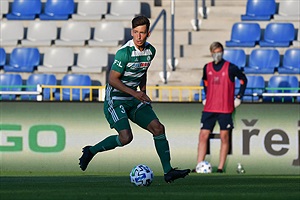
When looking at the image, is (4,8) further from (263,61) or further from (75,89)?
(263,61)

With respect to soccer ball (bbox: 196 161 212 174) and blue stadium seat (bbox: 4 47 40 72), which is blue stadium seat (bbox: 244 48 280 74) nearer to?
soccer ball (bbox: 196 161 212 174)

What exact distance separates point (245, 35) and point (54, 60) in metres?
4.44

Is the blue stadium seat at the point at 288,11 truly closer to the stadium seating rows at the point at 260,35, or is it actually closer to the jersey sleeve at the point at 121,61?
the stadium seating rows at the point at 260,35

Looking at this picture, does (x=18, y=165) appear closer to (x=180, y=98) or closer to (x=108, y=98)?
(x=180, y=98)

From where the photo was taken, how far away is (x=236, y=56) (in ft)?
68.9

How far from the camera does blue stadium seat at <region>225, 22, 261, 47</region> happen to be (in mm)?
21570

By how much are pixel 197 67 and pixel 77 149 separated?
502cm

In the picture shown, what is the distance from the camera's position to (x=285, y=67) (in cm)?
2081

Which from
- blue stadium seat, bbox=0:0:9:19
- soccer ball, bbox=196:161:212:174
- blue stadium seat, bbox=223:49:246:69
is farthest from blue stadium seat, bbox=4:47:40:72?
soccer ball, bbox=196:161:212:174

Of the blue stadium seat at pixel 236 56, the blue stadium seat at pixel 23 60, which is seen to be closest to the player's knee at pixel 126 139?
the blue stadium seat at pixel 236 56

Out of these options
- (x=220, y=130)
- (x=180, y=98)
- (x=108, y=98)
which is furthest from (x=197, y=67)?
(x=108, y=98)

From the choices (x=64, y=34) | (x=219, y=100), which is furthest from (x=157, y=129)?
(x=64, y=34)

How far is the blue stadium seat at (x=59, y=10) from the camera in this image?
75.4ft

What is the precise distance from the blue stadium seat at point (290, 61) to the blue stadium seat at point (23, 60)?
5622mm
